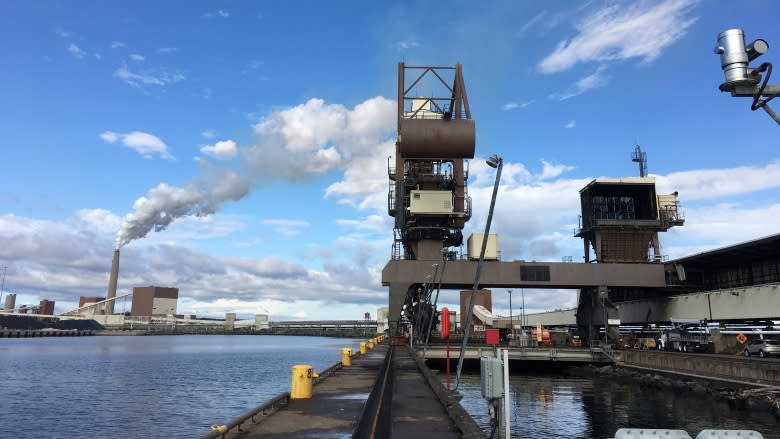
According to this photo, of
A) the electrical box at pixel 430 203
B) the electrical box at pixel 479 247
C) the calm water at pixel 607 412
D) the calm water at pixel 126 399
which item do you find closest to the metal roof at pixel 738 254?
the calm water at pixel 607 412

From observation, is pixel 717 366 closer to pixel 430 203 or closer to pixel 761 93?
pixel 430 203

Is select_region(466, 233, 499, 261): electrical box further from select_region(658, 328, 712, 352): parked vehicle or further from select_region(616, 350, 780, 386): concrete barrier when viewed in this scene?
select_region(658, 328, 712, 352): parked vehicle

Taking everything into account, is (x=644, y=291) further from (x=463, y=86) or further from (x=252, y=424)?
(x=252, y=424)

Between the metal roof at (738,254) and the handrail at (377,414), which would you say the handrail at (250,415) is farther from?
the metal roof at (738,254)

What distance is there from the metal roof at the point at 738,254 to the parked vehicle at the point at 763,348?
12456mm

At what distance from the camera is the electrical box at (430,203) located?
54725mm

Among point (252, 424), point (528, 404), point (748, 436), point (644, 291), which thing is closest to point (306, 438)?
point (252, 424)

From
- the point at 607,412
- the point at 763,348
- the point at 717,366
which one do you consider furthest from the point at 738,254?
the point at 607,412

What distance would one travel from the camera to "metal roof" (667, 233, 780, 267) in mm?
46406

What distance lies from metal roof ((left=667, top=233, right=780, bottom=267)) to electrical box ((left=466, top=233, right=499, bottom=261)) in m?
Result: 20.7

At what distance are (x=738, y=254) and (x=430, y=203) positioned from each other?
32623mm

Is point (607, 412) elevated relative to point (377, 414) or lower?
lower

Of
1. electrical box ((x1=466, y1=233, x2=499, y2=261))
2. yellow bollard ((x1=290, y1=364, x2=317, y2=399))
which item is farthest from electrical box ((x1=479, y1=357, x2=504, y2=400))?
electrical box ((x1=466, y1=233, x2=499, y2=261))

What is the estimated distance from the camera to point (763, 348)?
3569cm
